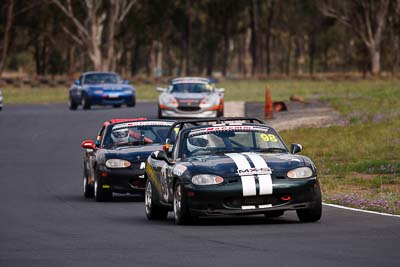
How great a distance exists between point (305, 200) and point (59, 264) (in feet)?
13.8

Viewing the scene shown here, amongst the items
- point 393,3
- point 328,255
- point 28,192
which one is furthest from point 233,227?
point 393,3

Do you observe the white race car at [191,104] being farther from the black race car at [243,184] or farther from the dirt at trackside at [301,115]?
the black race car at [243,184]

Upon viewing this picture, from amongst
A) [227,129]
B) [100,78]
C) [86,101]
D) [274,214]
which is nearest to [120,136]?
[227,129]

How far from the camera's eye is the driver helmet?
20203mm

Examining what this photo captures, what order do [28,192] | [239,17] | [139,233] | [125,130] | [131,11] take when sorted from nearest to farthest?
1. [139,233]
2. [125,130]
3. [28,192]
4. [131,11]
5. [239,17]

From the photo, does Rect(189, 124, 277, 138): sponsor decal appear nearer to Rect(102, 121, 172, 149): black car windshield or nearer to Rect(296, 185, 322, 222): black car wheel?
Rect(296, 185, 322, 222): black car wheel

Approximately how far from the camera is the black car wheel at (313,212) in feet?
46.0

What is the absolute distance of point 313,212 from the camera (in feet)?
46.3

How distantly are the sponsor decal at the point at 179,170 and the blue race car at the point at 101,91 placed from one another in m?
37.2

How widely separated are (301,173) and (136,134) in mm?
6554

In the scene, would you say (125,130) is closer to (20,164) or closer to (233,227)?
(233,227)

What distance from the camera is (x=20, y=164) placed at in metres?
29.3

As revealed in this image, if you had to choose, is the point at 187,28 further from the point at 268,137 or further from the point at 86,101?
the point at 268,137

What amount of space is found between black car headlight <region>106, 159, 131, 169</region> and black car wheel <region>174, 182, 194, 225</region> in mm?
4636
